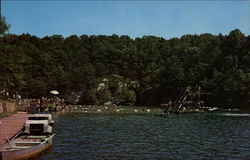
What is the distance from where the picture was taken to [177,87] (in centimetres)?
13062

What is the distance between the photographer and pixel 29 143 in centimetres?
3131

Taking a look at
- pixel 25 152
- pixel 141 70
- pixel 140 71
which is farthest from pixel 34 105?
pixel 141 70

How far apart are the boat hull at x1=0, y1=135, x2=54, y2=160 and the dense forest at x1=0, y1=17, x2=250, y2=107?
74.8 metres

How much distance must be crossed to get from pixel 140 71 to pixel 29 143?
126 m

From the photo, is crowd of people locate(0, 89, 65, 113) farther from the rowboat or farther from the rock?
the rock

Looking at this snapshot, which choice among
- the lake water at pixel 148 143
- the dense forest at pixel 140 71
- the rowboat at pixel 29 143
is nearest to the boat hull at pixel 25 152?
the rowboat at pixel 29 143

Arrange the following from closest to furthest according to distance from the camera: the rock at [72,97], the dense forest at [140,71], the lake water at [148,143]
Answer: the lake water at [148,143], the dense forest at [140,71], the rock at [72,97]

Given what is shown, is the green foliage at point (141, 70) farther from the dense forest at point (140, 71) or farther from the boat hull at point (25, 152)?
the boat hull at point (25, 152)

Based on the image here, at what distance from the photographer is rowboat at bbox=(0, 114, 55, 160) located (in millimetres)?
26281

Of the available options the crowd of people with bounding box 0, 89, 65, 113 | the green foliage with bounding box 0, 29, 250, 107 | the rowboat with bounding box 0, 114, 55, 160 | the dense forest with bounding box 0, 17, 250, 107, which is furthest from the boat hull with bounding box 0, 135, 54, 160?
the green foliage with bounding box 0, 29, 250, 107

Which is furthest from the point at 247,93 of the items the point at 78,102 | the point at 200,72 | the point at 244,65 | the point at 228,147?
the point at 228,147

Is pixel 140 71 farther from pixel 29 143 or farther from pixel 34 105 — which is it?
pixel 29 143

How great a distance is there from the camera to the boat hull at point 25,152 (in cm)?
2526

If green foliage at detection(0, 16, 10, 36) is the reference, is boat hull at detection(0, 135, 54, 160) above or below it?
below
